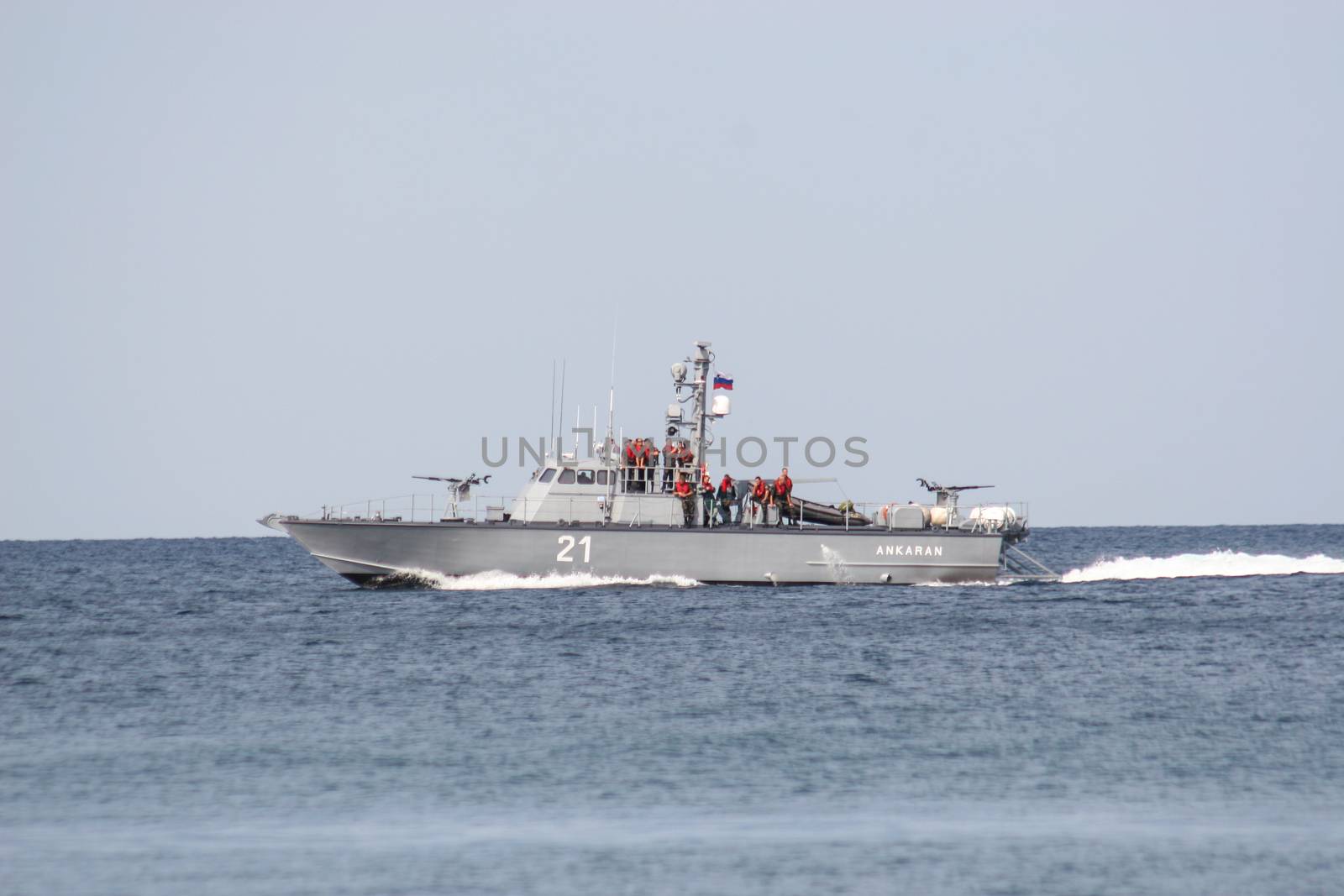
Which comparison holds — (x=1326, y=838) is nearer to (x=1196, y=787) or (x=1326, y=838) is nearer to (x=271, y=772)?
(x=1196, y=787)

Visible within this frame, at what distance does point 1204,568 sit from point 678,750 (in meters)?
31.8

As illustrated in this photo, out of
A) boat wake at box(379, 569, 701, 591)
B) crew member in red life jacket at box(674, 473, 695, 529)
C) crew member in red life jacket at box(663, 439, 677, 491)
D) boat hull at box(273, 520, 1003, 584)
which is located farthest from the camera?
crew member in red life jacket at box(663, 439, 677, 491)

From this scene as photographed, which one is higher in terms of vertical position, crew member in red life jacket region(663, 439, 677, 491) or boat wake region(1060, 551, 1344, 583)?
crew member in red life jacket region(663, 439, 677, 491)

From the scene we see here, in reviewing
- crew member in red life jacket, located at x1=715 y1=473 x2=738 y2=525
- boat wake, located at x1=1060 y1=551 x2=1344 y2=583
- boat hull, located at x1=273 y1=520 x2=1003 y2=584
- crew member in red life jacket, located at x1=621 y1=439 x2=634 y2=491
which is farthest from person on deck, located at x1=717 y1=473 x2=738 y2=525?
boat wake, located at x1=1060 y1=551 x2=1344 y2=583

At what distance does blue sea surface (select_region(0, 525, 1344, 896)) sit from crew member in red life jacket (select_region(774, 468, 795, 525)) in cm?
308

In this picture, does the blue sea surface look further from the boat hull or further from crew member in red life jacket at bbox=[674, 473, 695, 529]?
crew member in red life jacket at bbox=[674, 473, 695, 529]

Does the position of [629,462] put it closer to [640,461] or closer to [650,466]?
[640,461]

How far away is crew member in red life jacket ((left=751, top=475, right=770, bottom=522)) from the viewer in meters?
36.5

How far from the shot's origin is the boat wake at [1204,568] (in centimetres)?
4450

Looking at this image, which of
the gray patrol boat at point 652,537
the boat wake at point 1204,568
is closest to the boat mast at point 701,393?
the gray patrol boat at point 652,537

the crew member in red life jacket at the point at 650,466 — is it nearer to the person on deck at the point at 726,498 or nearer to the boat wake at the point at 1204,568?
the person on deck at the point at 726,498

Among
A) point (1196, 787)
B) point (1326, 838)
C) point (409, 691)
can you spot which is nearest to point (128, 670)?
point (409, 691)

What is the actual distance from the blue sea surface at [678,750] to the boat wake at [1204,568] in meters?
10.4

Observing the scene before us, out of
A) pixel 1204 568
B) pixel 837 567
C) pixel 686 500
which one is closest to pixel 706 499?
pixel 686 500
